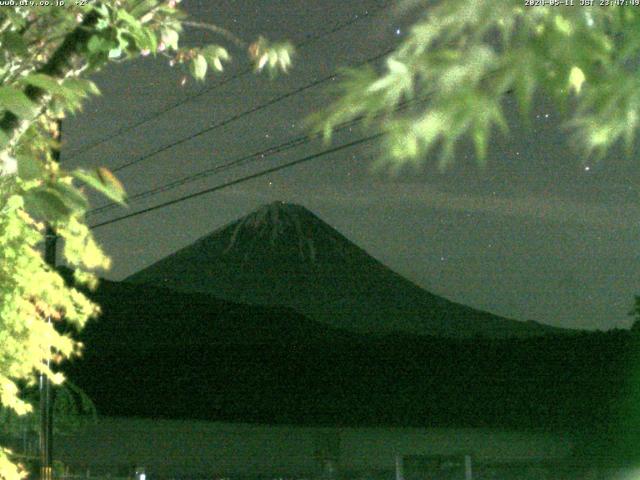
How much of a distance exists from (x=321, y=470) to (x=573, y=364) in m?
9.64

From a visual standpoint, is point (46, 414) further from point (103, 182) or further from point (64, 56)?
point (103, 182)

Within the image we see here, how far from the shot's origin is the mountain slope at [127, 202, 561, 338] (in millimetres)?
95938

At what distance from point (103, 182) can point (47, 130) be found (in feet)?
10.1

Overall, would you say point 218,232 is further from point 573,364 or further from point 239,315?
point 573,364

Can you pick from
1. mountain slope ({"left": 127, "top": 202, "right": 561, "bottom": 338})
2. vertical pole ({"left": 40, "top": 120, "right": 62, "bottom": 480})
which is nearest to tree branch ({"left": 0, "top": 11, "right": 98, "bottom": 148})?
vertical pole ({"left": 40, "top": 120, "right": 62, "bottom": 480})

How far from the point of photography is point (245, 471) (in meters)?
38.0

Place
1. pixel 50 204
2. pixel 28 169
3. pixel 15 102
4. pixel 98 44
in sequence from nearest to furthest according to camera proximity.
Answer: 1. pixel 15 102
2. pixel 28 169
3. pixel 50 204
4. pixel 98 44

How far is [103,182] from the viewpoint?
119 inches

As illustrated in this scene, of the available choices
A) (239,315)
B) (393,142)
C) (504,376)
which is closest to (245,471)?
(504,376)

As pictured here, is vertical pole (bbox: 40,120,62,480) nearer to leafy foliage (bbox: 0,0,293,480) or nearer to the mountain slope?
leafy foliage (bbox: 0,0,293,480)

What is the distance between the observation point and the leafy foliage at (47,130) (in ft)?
10.2

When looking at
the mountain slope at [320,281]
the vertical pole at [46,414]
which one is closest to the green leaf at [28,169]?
the vertical pole at [46,414]

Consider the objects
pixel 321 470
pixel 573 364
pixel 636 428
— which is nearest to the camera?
pixel 636 428

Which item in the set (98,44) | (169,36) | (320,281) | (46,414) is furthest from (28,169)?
(320,281)
